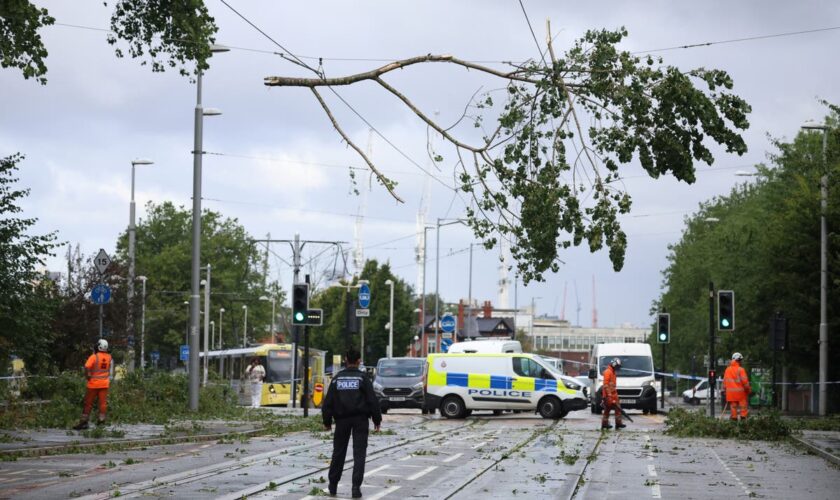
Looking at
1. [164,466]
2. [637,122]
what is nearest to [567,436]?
[164,466]

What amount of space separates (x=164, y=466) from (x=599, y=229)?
6837 mm

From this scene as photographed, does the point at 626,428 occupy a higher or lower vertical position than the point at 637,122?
lower

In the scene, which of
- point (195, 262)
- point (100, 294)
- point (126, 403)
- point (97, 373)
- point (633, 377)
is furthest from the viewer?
point (633, 377)

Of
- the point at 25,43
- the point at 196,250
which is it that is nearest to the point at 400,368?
the point at 196,250

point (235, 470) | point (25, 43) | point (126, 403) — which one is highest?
point (25, 43)

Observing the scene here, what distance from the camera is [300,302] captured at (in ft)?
107

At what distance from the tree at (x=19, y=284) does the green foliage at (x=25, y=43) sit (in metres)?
7.86

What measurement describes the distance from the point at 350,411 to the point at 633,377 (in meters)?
29.6

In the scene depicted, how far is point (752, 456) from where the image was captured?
2278cm

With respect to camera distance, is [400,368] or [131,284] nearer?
[400,368]

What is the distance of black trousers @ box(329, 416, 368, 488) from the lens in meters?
14.4

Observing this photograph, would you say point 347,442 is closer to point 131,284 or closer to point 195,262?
point 195,262

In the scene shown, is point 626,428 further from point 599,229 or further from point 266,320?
point 266,320

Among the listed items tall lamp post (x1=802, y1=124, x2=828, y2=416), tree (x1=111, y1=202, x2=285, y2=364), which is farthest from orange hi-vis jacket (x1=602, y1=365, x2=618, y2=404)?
tree (x1=111, y1=202, x2=285, y2=364)
